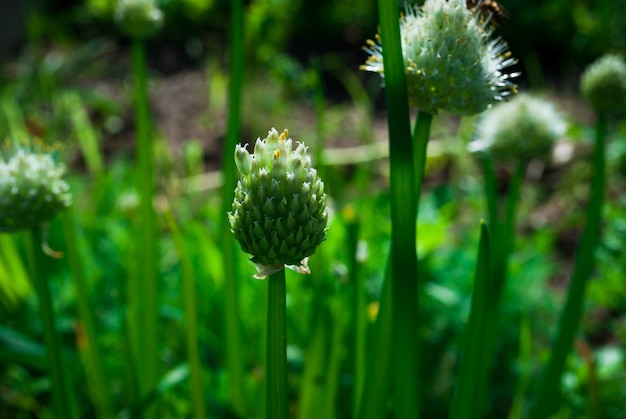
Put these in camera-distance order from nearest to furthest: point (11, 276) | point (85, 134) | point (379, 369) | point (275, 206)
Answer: point (275, 206) → point (379, 369) → point (11, 276) → point (85, 134)

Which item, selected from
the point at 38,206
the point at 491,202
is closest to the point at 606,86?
the point at 491,202

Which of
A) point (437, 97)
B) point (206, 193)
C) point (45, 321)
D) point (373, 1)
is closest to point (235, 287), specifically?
point (45, 321)

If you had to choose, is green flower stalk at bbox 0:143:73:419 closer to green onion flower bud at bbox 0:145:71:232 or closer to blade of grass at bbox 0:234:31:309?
green onion flower bud at bbox 0:145:71:232

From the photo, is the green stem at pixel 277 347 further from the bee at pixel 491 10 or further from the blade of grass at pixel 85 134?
the blade of grass at pixel 85 134

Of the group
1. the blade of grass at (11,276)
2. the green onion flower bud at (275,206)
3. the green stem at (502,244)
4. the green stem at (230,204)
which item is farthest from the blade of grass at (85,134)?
the green onion flower bud at (275,206)

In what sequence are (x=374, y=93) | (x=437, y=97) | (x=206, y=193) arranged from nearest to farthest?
1. (x=437, y=97)
2. (x=206, y=193)
3. (x=374, y=93)

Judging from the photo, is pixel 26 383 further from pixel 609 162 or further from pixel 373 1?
pixel 373 1

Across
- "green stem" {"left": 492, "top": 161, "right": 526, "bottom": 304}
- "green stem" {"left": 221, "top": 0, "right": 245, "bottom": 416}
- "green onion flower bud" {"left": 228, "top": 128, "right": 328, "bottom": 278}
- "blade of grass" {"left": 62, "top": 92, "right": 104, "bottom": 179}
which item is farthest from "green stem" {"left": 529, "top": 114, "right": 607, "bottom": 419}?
"blade of grass" {"left": 62, "top": 92, "right": 104, "bottom": 179}

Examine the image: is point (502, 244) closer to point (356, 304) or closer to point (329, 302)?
point (356, 304)
